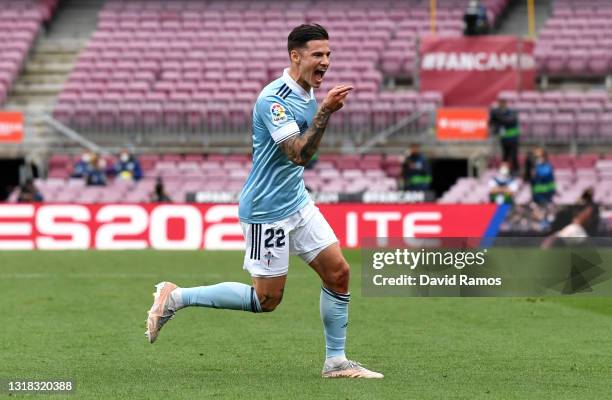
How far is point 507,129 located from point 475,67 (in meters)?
3.81

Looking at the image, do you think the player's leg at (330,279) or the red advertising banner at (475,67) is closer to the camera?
the player's leg at (330,279)

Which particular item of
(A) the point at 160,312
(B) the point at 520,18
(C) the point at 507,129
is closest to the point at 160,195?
(C) the point at 507,129

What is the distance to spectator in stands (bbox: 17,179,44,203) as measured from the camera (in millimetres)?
25828

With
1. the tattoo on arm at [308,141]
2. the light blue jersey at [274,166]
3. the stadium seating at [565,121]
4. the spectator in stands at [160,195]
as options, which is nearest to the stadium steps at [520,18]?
the stadium seating at [565,121]

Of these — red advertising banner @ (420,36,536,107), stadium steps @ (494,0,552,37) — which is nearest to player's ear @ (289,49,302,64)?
red advertising banner @ (420,36,536,107)

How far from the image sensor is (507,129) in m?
27.7

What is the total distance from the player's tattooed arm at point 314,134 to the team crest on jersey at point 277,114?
0.43 feet

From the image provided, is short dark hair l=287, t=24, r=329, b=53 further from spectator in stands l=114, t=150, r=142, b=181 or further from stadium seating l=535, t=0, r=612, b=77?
stadium seating l=535, t=0, r=612, b=77

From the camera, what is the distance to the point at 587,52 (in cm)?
3316

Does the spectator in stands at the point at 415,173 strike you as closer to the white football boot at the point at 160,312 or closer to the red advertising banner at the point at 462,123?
the red advertising banner at the point at 462,123

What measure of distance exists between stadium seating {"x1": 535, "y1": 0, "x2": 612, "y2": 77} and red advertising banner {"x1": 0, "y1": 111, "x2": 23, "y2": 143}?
40.7ft

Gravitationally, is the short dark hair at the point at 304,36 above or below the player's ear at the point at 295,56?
above

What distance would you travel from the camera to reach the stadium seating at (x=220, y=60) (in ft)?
103

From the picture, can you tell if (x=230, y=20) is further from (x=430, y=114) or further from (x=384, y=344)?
(x=384, y=344)
